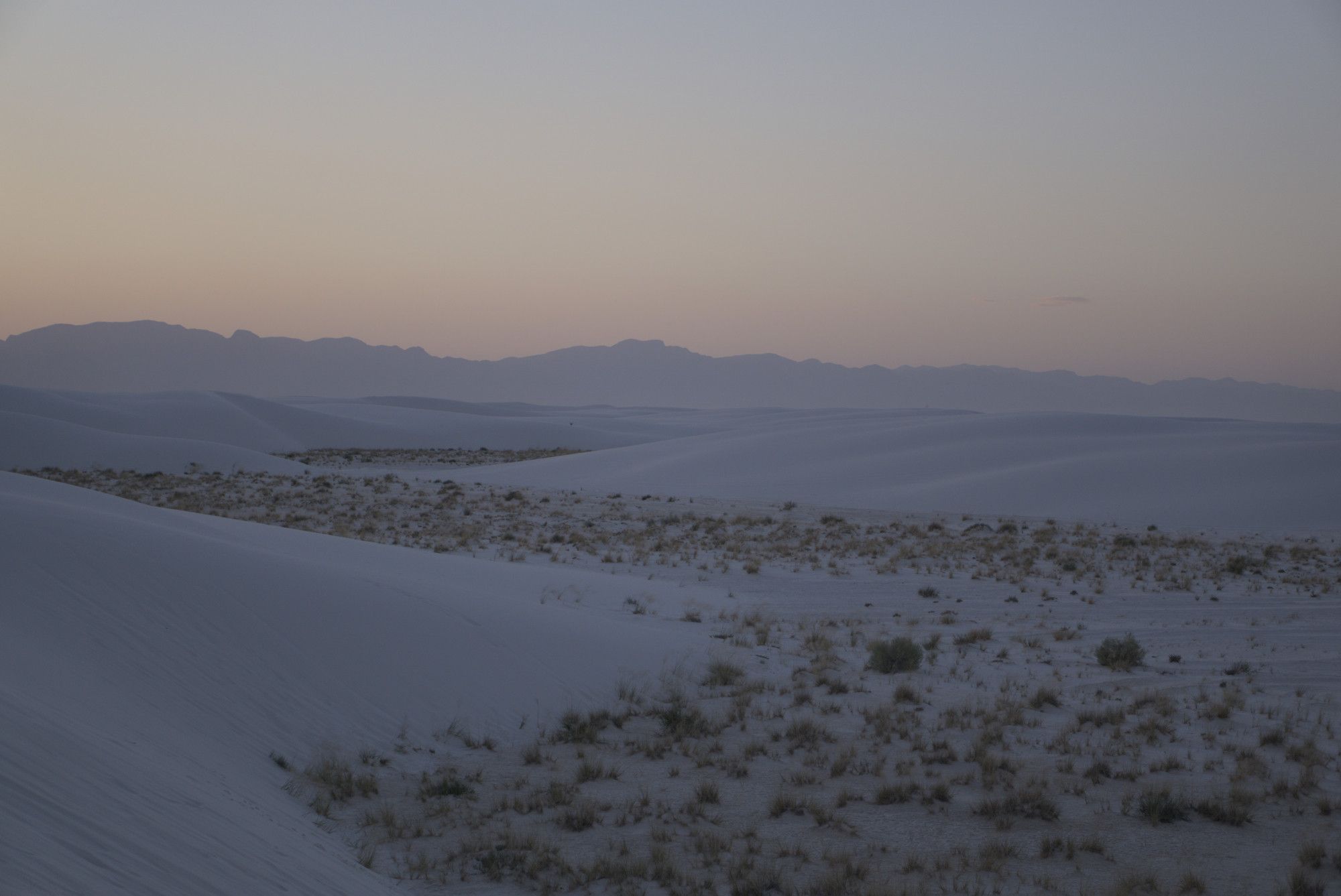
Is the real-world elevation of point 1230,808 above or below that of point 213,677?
below

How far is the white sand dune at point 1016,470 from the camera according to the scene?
84.0 feet

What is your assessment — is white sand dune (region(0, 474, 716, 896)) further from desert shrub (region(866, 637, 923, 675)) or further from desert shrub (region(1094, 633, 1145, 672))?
desert shrub (region(1094, 633, 1145, 672))

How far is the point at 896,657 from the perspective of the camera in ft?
30.1

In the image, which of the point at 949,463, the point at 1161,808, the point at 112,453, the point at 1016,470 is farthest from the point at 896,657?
the point at 112,453

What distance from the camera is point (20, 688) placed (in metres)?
4.68

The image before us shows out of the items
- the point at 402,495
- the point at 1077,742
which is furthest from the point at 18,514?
the point at 402,495

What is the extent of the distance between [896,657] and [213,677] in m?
6.24

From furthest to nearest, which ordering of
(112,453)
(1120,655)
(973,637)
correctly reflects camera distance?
(112,453), (973,637), (1120,655)

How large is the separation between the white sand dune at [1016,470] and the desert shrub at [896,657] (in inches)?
688

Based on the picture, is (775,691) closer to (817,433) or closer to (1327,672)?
(1327,672)

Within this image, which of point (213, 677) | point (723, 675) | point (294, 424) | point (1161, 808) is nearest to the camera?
point (1161, 808)

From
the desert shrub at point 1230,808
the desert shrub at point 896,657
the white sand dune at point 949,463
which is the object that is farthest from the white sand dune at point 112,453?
the desert shrub at point 1230,808

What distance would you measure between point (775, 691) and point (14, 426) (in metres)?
41.9

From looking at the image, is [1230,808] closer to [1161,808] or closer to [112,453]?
[1161,808]
